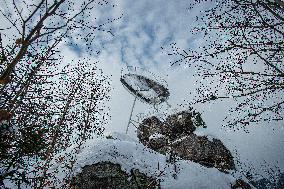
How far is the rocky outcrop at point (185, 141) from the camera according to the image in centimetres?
2014

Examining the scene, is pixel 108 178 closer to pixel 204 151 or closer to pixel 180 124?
pixel 204 151

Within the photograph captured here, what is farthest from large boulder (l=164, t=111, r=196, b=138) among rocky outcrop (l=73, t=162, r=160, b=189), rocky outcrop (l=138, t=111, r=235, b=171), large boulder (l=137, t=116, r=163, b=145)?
rocky outcrop (l=73, t=162, r=160, b=189)

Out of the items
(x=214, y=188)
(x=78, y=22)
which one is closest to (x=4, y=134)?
(x=78, y=22)

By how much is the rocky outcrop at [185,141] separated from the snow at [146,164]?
3659 millimetres

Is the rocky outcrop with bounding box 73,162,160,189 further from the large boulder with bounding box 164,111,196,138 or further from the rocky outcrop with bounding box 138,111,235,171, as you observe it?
the large boulder with bounding box 164,111,196,138

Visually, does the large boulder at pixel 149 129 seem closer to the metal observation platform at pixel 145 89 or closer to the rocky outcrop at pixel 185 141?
the rocky outcrop at pixel 185 141

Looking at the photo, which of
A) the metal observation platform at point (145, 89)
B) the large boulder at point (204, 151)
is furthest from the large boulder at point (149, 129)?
the large boulder at point (204, 151)

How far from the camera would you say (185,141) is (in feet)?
70.1

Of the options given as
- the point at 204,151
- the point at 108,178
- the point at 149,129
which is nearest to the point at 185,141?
the point at 204,151

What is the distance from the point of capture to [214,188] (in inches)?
534

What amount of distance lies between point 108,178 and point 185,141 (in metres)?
10.6

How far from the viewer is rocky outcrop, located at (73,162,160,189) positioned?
11898 millimetres

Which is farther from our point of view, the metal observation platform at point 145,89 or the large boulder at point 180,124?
the large boulder at point 180,124

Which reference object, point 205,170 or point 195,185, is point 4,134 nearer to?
point 195,185
